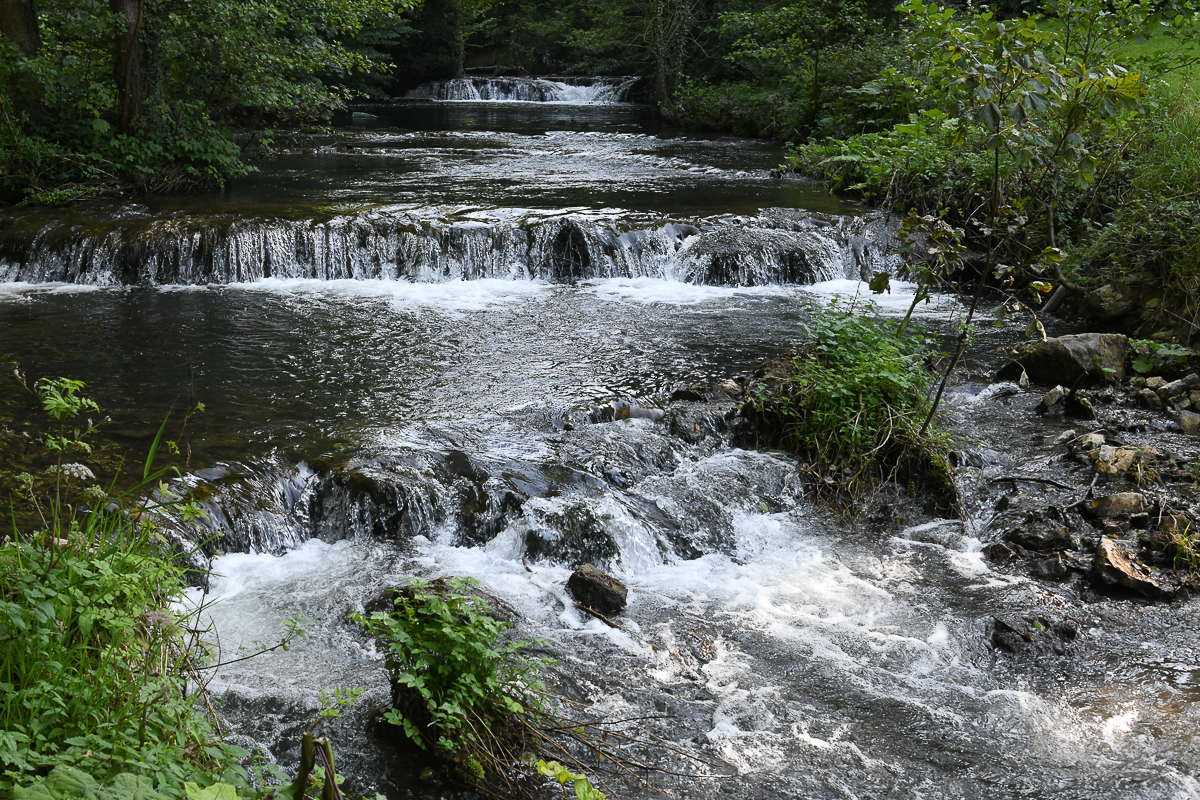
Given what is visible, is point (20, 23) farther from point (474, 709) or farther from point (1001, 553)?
point (1001, 553)

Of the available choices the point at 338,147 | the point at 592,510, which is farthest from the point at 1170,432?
the point at 338,147

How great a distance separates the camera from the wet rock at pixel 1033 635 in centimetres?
440

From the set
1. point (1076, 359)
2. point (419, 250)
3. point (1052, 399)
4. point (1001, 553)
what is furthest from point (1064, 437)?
point (419, 250)

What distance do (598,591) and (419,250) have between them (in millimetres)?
7262

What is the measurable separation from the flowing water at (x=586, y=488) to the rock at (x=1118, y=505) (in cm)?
65

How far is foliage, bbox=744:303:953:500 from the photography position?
6.01 m

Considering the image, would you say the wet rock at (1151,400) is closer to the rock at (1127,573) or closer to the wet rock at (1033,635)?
the rock at (1127,573)

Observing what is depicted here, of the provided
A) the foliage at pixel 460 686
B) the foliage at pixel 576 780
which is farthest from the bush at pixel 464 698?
the foliage at pixel 576 780

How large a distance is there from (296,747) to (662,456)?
11.3 ft

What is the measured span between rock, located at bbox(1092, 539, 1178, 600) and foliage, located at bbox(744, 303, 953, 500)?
1100 mm

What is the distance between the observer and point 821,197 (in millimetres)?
13789

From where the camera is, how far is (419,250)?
36.3 ft

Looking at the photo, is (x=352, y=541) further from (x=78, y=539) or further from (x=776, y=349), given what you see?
(x=776, y=349)

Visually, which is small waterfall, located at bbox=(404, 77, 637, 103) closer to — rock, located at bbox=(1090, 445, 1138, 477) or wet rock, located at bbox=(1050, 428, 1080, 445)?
wet rock, located at bbox=(1050, 428, 1080, 445)
